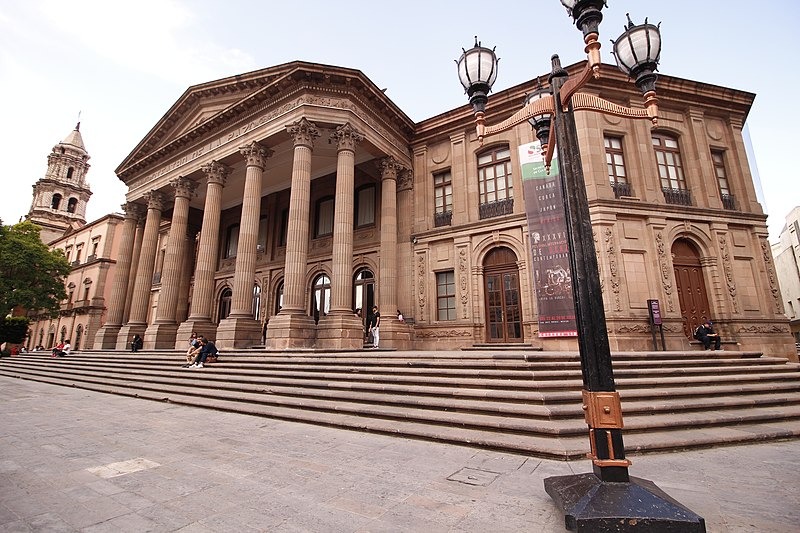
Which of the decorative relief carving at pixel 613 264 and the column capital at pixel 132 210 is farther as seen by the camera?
the column capital at pixel 132 210

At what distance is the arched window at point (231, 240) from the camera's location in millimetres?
22625

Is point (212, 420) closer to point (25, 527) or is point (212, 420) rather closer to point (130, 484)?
point (130, 484)

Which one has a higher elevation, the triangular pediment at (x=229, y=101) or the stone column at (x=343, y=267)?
the triangular pediment at (x=229, y=101)

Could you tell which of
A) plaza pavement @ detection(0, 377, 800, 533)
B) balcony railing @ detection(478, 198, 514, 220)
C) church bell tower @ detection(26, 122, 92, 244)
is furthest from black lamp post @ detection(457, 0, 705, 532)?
church bell tower @ detection(26, 122, 92, 244)

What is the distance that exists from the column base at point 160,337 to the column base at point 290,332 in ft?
22.7

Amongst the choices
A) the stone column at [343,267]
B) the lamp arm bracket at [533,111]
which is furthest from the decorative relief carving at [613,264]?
the lamp arm bracket at [533,111]

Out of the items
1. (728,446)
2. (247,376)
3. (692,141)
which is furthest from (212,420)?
(692,141)

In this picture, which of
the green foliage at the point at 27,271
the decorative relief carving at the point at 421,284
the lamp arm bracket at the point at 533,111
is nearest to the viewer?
the lamp arm bracket at the point at 533,111

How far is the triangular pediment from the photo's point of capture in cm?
1380

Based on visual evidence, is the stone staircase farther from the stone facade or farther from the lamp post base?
the stone facade

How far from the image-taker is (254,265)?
548 inches

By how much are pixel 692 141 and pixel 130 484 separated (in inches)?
735

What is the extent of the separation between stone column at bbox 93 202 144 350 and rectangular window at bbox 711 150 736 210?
2799cm

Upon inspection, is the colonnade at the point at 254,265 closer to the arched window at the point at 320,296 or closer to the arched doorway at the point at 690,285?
the arched window at the point at 320,296
